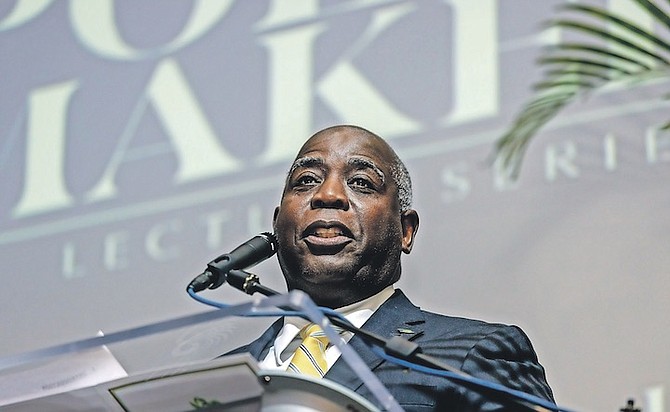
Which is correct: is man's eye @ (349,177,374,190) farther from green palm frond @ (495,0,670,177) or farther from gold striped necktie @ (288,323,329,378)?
green palm frond @ (495,0,670,177)

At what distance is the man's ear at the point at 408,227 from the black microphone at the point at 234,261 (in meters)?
0.45

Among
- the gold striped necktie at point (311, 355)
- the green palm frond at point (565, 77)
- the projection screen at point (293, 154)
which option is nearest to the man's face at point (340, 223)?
the gold striped necktie at point (311, 355)

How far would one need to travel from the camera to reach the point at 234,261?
2.07 m

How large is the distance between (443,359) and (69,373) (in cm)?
73

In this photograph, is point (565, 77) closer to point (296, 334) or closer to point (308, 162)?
point (308, 162)

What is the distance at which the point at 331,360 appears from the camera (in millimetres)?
2232

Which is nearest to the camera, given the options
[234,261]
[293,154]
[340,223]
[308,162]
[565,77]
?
[234,261]

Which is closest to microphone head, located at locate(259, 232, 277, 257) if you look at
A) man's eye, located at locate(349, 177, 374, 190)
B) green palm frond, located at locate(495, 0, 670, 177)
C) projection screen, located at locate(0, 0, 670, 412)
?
man's eye, located at locate(349, 177, 374, 190)

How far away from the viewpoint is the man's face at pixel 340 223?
2453mm

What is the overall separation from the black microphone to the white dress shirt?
15 centimetres

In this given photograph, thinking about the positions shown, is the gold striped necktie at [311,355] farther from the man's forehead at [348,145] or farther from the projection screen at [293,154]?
the projection screen at [293,154]

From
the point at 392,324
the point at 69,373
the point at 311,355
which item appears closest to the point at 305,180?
the point at 392,324

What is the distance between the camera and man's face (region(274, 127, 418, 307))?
8.05 feet

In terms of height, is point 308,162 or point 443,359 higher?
point 308,162
